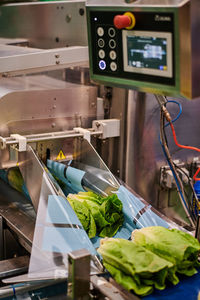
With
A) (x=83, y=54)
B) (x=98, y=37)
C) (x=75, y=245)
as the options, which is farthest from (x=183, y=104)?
(x=75, y=245)

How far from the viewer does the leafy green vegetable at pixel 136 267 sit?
1532 millimetres

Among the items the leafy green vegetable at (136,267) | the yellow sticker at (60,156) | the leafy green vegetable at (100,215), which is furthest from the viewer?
the yellow sticker at (60,156)

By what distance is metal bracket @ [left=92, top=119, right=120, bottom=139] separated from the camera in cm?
249

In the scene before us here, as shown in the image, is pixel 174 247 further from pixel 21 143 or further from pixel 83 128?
pixel 83 128

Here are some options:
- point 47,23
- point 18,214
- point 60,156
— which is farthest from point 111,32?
point 47,23

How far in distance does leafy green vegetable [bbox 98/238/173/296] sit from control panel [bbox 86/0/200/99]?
547mm

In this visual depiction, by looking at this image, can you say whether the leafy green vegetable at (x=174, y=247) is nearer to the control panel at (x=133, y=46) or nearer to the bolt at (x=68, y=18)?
the control panel at (x=133, y=46)

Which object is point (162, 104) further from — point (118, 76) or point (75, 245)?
point (75, 245)

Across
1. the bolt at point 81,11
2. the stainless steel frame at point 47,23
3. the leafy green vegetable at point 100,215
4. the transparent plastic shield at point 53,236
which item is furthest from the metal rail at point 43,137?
the bolt at point 81,11

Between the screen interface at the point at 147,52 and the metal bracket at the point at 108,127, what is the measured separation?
3.00ft

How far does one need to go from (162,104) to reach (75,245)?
2.96 feet

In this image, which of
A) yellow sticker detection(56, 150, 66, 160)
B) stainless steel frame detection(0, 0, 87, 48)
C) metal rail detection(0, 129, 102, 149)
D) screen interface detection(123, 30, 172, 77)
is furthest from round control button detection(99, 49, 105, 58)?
stainless steel frame detection(0, 0, 87, 48)

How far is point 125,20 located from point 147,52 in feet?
0.43

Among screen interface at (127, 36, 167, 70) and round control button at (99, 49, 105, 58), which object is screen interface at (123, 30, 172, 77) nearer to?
screen interface at (127, 36, 167, 70)
